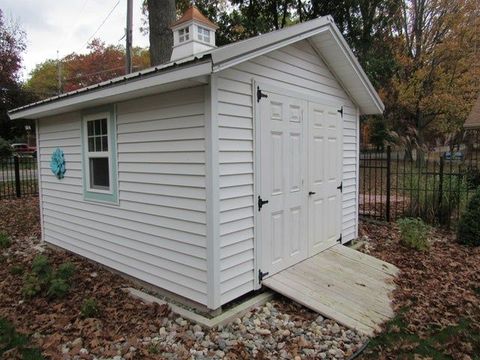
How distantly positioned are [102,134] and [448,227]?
6925 mm

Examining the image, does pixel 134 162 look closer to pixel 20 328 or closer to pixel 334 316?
pixel 20 328

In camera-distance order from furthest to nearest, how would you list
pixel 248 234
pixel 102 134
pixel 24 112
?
1. pixel 24 112
2. pixel 102 134
3. pixel 248 234

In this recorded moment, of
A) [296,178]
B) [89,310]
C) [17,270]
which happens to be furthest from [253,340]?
[17,270]

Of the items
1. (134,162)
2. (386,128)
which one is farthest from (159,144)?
(386,128)

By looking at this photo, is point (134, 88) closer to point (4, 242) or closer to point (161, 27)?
point (4, 242)

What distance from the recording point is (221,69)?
3238 mm

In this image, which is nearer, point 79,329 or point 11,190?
point 79,329

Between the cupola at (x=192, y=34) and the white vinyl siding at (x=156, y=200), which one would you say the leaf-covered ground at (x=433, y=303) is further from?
the cupola at (x=192, y=34)

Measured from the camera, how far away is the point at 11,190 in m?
12.4

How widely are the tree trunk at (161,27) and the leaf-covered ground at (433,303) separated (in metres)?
6.78

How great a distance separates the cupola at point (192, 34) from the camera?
5.48 meters

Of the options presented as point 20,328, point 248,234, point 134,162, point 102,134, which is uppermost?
point 102,134

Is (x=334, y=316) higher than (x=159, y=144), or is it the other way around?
(x=159, y=144)

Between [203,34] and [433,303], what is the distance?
4.95 m
